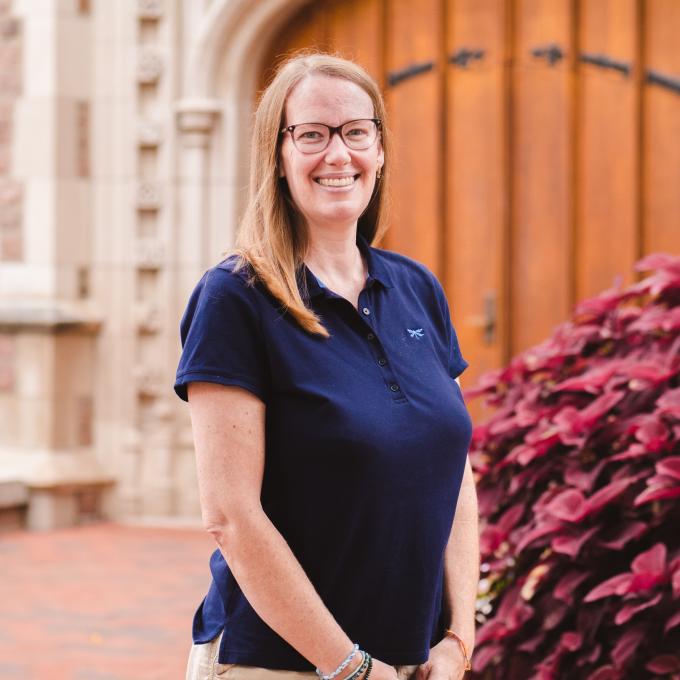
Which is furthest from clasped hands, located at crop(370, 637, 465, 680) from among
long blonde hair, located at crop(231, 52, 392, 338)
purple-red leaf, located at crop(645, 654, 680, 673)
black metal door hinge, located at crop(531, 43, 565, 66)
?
black metal door hinge, located at crop(531, 43, 565, 66)

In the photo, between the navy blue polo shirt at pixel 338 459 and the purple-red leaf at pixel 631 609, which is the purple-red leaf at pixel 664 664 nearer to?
the purple-red leaf at pixel 631 609

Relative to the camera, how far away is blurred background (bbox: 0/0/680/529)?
642cm

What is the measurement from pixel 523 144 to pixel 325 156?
4600mm

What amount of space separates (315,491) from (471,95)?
495 cm

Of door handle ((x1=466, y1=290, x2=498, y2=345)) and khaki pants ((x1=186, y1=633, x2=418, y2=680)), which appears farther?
door handle ((x1=466, y1=290, x2=498, y2=345))

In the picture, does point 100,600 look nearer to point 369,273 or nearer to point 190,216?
point 190,216

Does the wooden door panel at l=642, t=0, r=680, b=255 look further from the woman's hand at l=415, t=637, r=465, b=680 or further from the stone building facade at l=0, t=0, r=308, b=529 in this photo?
the woman's hand at l=415, t=637, r=465, b=680

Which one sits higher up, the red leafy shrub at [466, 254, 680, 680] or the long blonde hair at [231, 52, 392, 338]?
the long blonde hair at [231, 52, 392, 338]

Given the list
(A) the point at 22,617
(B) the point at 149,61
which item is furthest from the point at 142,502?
(B) the point at 149,61

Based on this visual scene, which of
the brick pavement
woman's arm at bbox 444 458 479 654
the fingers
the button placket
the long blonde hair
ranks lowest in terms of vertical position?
the brick pavement

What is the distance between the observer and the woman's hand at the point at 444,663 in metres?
1.99

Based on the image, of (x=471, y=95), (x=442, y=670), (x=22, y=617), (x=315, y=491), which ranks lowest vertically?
(x=22, y=617)

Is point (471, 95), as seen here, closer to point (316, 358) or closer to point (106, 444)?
point (106, 444)

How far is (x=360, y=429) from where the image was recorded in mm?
1858
